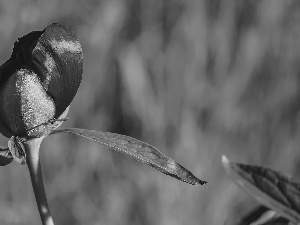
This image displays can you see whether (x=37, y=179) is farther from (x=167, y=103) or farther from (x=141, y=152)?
(x=167, y=103)

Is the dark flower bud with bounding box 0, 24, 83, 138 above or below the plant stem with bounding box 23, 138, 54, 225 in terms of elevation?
above

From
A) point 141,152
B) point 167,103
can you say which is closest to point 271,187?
A: point 141,152

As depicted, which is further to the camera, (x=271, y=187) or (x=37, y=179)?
(x=37, y=179)

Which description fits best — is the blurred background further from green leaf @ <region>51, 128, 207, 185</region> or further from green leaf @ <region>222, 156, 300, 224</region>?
green leaf @ <region>222, 156, 300, 224</region>

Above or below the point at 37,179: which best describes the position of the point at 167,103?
below

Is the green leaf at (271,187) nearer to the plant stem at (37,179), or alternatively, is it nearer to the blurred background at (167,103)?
the plant stem at (37,179)

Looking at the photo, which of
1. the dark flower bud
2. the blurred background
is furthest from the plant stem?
the blurred background
